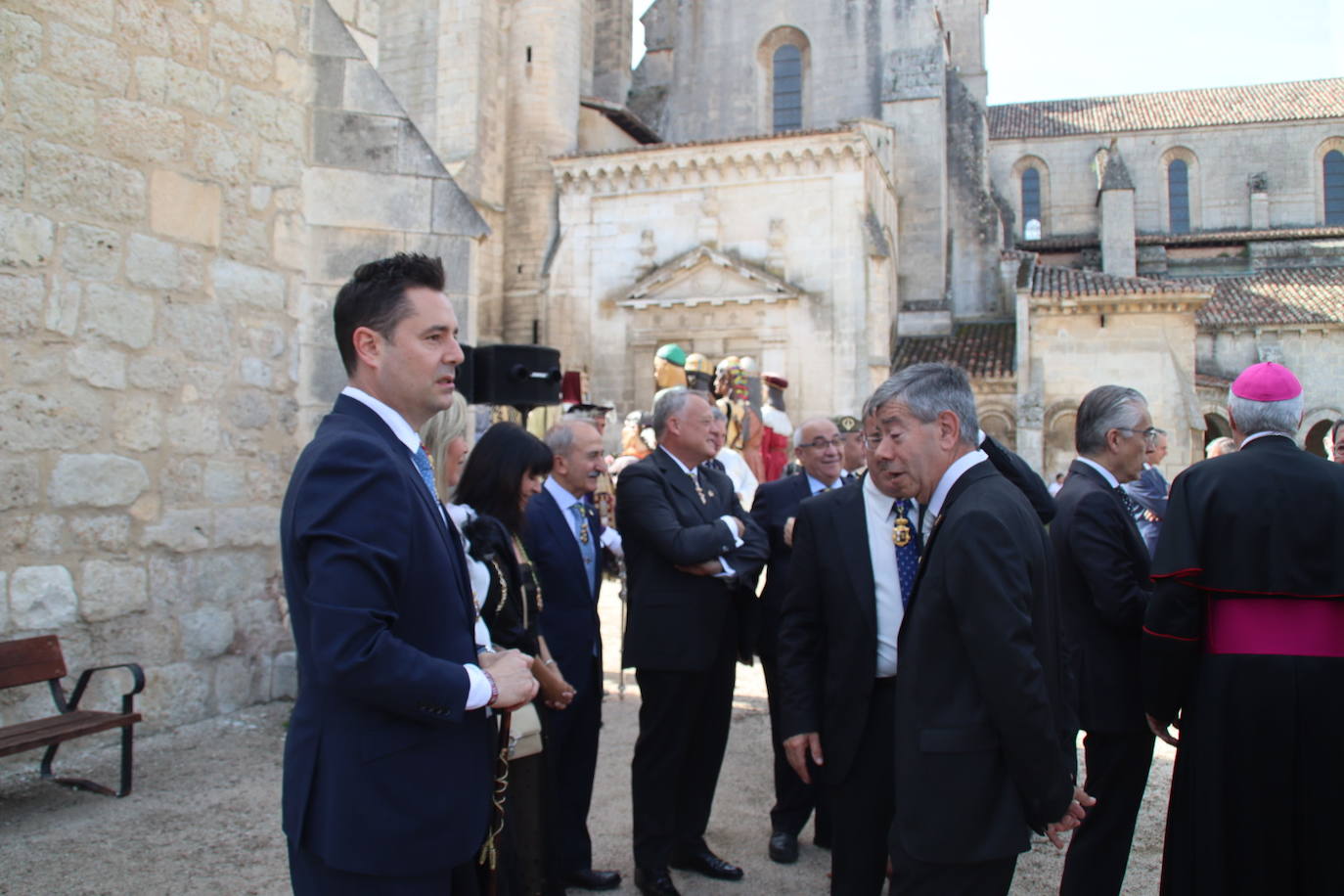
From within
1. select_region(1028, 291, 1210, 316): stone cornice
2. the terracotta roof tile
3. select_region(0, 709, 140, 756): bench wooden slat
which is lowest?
select_region(0, 709, 140, 756): bench wooden slat

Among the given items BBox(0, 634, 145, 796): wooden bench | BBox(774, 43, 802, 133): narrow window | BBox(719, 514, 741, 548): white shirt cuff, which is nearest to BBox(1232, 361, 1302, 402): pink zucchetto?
BBox(719, 514, 741, 548): white shirt cuff

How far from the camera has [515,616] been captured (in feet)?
10.2

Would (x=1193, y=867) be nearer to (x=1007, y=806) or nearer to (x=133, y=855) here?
(x=1007, y=806)

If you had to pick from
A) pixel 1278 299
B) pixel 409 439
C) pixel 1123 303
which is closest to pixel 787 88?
pixel 1123 303

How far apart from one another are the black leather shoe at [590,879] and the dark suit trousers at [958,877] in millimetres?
1748

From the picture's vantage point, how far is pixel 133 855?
Result: 387 cm

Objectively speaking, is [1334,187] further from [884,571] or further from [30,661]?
[30,661]

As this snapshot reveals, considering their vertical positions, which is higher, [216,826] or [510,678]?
[510,678]

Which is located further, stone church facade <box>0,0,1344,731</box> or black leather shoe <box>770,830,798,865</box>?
stone church facade <box>0,0,1344,731</box>

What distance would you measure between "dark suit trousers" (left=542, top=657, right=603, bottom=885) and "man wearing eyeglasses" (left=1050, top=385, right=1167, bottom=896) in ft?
5.77

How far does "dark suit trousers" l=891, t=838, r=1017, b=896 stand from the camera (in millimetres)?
2363

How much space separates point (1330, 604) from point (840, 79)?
25.1 metres

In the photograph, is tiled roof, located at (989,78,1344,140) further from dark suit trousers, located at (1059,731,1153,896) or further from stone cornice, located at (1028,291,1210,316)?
dark suit trousers, located at (1059,731,1153,896)

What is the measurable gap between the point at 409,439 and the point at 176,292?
3839mm
